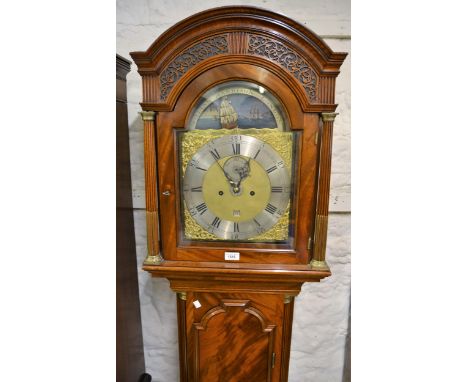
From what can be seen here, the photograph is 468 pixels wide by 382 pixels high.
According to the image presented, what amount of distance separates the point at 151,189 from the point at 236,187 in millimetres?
277

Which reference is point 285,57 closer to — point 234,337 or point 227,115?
point 227,115

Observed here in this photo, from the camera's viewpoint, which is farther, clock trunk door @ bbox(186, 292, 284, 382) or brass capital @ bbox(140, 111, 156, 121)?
clock trunk door @ bbox(186, 292, 284, 382)

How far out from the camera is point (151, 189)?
0.96 meters

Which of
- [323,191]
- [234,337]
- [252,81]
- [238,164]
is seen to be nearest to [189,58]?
[252,81]

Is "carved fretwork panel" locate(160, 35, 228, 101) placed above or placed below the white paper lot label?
above

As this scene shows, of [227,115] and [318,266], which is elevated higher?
[227,115]

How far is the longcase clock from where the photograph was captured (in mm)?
885

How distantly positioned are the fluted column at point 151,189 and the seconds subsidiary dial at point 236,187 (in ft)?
0.35

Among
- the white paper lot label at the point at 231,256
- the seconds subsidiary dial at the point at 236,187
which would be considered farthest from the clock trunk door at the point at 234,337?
the seconds subsidiary dial at the point at 236,187

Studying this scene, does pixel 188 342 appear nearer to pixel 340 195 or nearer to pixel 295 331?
pixel 295 331

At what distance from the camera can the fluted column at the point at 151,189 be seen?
3.05ft

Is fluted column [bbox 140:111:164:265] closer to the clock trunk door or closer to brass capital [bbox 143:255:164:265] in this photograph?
brass capital [bbox 143:255:164:265]

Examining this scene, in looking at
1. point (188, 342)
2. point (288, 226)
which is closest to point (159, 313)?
point (188, 342)

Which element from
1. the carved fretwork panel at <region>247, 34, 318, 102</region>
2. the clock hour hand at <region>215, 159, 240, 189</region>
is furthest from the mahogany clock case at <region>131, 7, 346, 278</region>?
the clock hour hand at <region>215, 159, 240, 189</region>
